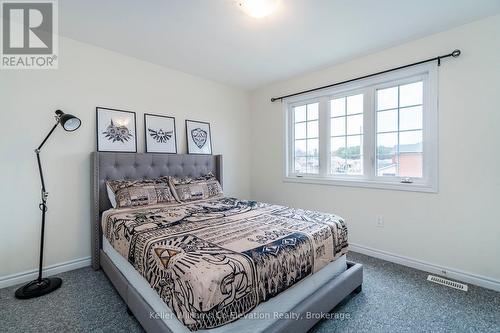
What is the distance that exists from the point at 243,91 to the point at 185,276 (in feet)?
12.3

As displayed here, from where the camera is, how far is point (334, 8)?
2.05 metres

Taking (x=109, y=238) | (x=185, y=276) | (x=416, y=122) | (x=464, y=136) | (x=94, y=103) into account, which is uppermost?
(x=94, y=103)

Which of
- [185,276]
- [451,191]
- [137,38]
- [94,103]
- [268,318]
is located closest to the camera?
[185,276]

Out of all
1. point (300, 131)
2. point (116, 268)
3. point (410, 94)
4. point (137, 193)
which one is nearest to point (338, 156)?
point (300, 131)

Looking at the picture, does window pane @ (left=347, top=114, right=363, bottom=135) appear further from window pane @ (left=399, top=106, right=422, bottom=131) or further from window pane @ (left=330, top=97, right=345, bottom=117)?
window pane @ (left=399, top=106, right=422, bottom=131)

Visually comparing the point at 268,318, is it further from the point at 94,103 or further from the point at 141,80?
the point at 141,80

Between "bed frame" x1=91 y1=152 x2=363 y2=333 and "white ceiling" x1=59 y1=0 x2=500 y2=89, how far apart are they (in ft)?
4.24

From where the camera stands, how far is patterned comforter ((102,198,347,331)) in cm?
112

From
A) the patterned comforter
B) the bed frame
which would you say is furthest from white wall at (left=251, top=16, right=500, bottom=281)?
the patterned comforter

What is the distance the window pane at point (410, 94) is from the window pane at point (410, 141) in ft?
1.13

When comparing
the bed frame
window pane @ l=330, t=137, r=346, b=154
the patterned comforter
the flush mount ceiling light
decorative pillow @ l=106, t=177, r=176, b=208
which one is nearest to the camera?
the patterned comforter

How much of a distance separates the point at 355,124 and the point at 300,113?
36.6 inches

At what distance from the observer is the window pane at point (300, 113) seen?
3.72 m

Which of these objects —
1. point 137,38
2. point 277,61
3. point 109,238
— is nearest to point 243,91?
point 277,61
